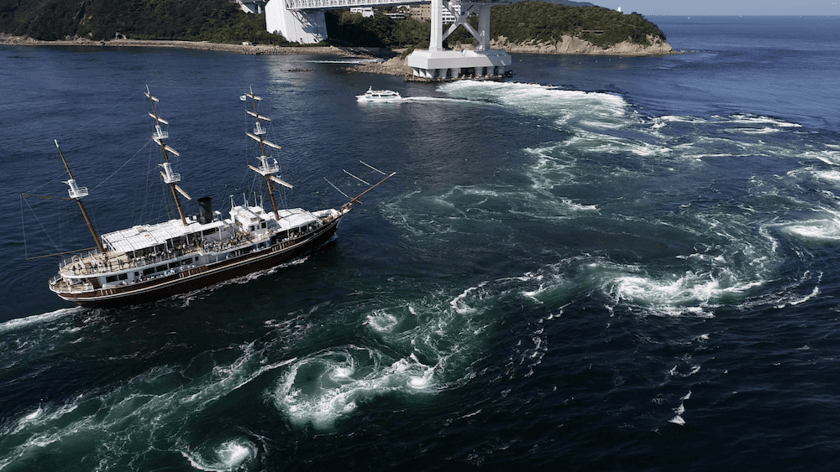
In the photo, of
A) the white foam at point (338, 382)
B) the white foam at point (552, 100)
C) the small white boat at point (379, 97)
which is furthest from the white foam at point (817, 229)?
the small white boat at point (379, 97)

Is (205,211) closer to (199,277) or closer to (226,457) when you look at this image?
(199,277)

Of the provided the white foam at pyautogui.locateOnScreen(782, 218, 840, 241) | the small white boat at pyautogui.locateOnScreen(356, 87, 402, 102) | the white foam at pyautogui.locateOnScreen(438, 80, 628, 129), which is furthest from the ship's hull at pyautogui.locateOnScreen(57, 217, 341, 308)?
the small white boat at pyautogui.locateOnScreen(356, 87, 402, 102)

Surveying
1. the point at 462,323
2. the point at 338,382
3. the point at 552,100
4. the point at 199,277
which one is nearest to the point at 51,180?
the point at 199,277

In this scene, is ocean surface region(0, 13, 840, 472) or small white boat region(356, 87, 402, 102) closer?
ocean surface region(0, 13, 840, 472)

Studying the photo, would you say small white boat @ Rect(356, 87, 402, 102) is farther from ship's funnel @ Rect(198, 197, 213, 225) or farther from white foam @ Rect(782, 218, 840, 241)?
white foam @ Rect(782, 218, 840, 241)

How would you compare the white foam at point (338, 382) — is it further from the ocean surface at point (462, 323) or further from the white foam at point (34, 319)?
the white foam at point (34, 319)

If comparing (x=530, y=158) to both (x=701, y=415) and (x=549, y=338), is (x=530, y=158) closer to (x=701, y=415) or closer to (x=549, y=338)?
(x=549, y=338)
